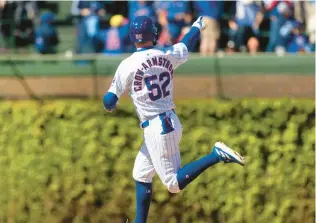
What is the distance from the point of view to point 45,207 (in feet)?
27.7

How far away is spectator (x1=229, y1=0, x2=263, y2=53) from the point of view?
10109 mm

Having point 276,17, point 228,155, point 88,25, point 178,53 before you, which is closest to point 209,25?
point 276,17

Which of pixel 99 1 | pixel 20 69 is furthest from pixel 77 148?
pixel 99 1

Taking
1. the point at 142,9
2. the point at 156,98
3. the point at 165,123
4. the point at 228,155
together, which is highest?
the point at 142,9

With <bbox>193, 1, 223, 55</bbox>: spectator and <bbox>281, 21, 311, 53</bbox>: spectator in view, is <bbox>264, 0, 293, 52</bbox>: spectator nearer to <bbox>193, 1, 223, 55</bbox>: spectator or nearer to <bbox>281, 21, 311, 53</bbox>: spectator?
<bbox>281, 21, 311, 53</bbox>: spectator

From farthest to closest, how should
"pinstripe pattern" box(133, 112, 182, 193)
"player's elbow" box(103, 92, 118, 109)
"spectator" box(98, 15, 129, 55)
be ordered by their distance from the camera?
"spectator" box(98, 15, 129, 55), "pinstripe pattern" box(133, 112, 182, 193), "player's elbow" box(103, 92, 118, 109)

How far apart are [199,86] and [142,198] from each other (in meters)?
2.04

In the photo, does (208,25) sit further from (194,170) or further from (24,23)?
(194,170)

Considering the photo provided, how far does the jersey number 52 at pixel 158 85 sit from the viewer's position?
21.0ft

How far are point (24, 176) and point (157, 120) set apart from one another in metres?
2.44

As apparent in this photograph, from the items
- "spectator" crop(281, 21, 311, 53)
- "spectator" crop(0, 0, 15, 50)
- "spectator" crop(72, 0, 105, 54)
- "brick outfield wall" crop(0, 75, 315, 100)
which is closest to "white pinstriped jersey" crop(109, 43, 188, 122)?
"brick outfield wall" crop(0, 75, 315, 100)

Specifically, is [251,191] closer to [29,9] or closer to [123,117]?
[123,117]

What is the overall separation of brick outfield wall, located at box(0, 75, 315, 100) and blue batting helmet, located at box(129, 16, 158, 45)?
7.31 feet

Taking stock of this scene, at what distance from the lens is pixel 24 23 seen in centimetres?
1134
